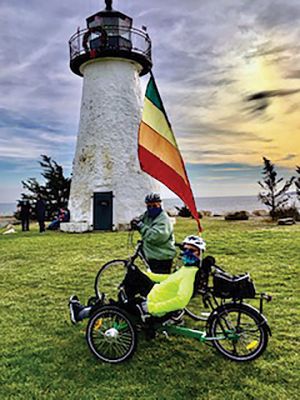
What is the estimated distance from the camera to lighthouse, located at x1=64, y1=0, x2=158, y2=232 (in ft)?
65.6

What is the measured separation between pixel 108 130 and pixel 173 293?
1625cm

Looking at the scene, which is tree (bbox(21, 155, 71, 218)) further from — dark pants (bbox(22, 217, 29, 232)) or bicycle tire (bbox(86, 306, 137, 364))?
bicycle tire (bbox(86, 306, 137, 364))

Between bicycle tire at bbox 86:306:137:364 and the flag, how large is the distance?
1857mm

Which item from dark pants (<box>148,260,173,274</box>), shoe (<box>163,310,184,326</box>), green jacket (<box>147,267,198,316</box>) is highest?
dark pants (<box>148,260,173,274</box>)

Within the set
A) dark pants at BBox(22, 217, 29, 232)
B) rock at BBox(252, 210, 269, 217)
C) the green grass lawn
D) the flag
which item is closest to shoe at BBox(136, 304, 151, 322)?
the green grass lawn

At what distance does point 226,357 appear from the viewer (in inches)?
186

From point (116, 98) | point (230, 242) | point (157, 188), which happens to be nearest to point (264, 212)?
point (157, 188)

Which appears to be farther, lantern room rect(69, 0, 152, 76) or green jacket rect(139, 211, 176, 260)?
lantern room rect(69, 0, 152, 76)

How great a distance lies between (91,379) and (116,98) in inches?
683

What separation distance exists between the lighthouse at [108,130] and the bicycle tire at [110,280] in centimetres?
1187

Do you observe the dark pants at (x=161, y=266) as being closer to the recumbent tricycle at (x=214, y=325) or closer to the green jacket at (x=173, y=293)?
the recumbent tricycle at (x=214, y=325)

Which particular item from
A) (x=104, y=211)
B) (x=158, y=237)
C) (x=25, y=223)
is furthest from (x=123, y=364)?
(x=25, y=223)

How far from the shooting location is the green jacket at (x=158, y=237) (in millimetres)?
5633

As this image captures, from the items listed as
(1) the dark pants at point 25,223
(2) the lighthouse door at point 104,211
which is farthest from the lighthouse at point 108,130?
(1) the dark pants at point 25,223
